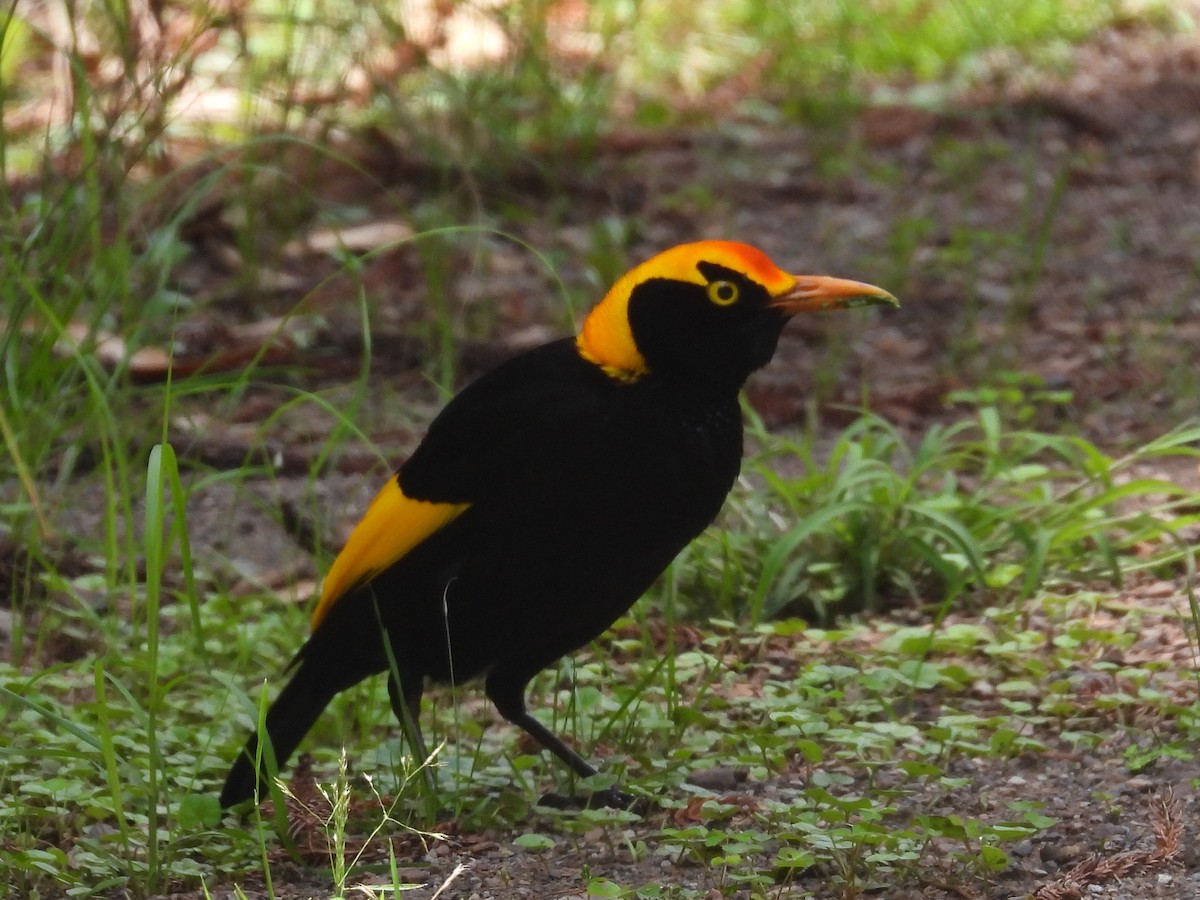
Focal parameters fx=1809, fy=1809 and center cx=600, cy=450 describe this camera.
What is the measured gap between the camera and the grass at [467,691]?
9.22 feet

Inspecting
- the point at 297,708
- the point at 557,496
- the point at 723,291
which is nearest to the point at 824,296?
the point at 723,291

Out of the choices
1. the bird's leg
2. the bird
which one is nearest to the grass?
the bird's leg

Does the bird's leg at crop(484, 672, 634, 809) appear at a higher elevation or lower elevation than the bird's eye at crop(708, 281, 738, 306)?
lower

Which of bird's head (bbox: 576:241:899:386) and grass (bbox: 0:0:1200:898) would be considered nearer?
grass (bbox: 0:0:1200:898)

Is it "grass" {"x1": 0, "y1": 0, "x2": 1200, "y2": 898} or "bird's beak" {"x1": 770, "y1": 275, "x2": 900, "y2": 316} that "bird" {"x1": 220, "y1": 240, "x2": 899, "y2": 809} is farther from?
"grass" {"x1": 0, "y1": 0, "x2": 1200, "y2": 898}

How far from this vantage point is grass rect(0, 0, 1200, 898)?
9.22ft

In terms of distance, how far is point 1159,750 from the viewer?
9.87 ft

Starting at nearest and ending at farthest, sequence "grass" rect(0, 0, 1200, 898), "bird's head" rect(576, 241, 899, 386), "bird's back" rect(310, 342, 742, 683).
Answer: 1. "grass" rect(0, 0, 1200, 898)
2. "bird's back" rect(310, 342, 742, 683)
3. "bird's head" rect(576, 241, 899, 386)

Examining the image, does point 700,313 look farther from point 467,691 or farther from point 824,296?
point 467,691

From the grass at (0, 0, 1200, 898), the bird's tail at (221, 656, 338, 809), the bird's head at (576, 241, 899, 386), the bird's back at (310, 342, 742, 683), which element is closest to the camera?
the grass at (0, 0, 1200, 898)

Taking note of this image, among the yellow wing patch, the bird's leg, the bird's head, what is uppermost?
the bird's head

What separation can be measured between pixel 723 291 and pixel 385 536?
0.72 m

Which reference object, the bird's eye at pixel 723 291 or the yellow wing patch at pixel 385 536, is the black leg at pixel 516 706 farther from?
the bird's eye at pixel 723 291

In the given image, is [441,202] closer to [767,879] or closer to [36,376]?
[36,376]
